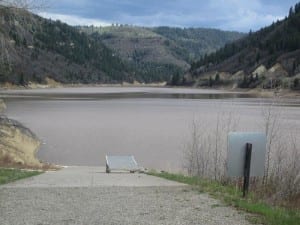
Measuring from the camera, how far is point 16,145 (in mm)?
28719

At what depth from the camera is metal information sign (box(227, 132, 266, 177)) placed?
32.0 ft

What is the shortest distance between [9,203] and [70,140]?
27.7 meters

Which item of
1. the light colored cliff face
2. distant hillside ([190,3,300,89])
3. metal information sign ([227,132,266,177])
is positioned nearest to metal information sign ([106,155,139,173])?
the light colored cliff face

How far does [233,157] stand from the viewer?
32.2 ft

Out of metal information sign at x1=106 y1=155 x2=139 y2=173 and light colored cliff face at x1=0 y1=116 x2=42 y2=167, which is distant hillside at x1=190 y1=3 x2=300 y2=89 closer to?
light colored cliff face at x1=0 y1=116 x2=42 y2=167

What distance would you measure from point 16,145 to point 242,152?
68.4 ft

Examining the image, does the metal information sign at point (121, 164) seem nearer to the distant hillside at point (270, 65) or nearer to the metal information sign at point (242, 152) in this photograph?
the metal information sign at point (242, 152)

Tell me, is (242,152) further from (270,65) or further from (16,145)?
(270,65)

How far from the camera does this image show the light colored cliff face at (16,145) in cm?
2330

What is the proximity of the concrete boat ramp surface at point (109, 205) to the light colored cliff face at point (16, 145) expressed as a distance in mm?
10524

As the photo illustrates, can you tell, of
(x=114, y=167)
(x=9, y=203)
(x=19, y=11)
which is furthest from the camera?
(x=114, y=167)

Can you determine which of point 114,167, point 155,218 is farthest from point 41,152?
point 155,218

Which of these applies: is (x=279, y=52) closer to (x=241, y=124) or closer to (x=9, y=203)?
(x=241, y=124)

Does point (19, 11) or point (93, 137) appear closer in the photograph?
point (19, 11)
